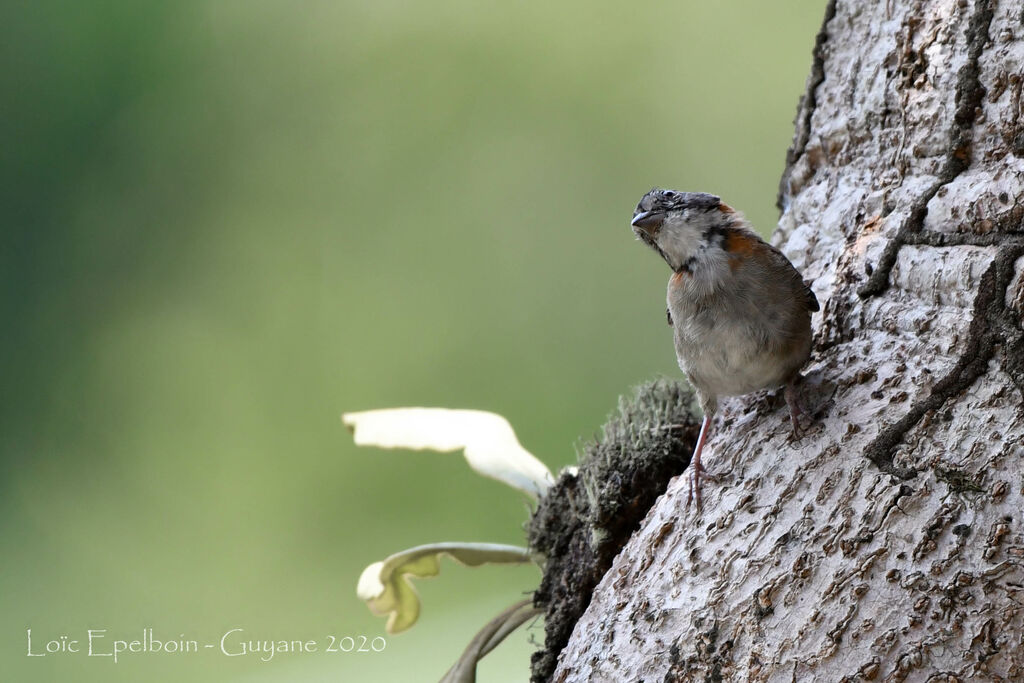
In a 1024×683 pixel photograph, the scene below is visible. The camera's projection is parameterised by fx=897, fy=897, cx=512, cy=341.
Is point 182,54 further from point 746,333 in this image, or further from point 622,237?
point 746,333

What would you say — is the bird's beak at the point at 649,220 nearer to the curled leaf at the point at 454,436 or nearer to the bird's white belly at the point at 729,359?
Answer: the bird's white belly at the point at 729,359

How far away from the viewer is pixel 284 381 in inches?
102

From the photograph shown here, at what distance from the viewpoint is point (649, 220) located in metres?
1.03

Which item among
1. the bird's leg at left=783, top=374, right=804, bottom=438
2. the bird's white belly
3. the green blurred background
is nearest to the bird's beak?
the bird's white belly

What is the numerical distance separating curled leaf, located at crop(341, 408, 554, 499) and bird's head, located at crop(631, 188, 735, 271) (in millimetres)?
496

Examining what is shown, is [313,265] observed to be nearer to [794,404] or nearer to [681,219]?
[681,219]

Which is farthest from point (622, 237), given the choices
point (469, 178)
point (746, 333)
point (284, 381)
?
point (746, 333)

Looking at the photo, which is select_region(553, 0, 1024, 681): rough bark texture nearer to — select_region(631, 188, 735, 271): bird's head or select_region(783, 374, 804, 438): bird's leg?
select_region(783, 374, 804, 438): bird's leg

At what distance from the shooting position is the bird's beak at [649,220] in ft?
3.35

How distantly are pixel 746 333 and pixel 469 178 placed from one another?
1778 millimetres

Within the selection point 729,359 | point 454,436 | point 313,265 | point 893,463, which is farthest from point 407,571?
point 313,265

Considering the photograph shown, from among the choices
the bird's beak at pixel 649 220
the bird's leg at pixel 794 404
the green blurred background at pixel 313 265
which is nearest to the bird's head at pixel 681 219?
the bird's beak at pixel 649 220

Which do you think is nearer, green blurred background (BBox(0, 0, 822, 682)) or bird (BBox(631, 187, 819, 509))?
bird (BBox(631, 187, 819, 509))

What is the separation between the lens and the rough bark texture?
83 cm
